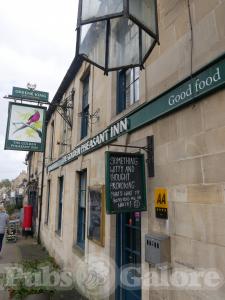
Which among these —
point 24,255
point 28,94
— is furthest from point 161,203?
point 28,94

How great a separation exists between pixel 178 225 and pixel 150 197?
30.5 inches

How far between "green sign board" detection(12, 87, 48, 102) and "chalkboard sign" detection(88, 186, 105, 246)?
22.2 ft

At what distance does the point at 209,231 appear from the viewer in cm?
295

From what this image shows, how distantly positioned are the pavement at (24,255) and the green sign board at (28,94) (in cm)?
634

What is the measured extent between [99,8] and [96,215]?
424 centimetres

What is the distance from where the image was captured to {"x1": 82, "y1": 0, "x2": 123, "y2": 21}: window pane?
2.97 meters

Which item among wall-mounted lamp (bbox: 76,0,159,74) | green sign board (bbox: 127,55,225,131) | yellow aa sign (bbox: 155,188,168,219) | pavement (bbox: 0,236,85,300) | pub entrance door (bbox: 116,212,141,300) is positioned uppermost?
wall-mounted lamp (bbox: 76,0,159,74)

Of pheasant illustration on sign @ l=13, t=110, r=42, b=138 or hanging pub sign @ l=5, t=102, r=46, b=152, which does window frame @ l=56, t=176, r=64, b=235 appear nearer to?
hanging pub sign @ l=5, t=102, r=46, b=152

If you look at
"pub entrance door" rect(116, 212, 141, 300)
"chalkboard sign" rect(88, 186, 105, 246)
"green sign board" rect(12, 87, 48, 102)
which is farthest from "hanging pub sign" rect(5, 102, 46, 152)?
"pub entrance door" rect(116, 212, 141, 300)

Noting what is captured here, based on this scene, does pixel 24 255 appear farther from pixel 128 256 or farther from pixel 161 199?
pixel 161 199

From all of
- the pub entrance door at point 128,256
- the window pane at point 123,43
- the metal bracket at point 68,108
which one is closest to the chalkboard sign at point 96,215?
the pub entrance door at point 128,256

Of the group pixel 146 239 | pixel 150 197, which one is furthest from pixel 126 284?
pixel 150 197

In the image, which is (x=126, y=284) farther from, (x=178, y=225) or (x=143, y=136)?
(x=143, y=136)

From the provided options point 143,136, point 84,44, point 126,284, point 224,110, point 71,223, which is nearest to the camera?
point 224,110
